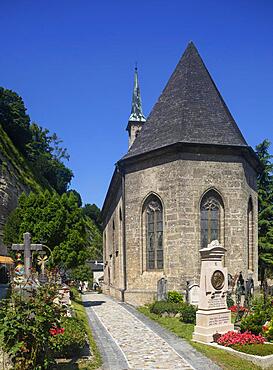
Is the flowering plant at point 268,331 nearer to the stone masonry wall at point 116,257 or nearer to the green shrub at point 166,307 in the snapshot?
the green shrub at point 166,307

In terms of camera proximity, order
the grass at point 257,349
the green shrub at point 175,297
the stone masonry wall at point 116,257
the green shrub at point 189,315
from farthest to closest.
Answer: the stone masonry wall at point 116,257
the green shrub at point 175,297
the green shrub at point 189,315
the grass at point 257,349

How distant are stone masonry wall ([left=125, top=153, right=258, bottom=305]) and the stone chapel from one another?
0.05 meters

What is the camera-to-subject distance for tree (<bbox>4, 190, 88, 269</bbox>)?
20.5 m

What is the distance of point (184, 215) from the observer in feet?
64.7

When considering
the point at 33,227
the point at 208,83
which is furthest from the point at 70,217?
the point at 208,83

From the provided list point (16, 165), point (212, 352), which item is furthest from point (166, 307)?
point (16, 165)

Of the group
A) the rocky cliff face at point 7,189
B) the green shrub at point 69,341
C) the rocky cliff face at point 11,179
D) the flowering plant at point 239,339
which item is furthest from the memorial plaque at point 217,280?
the rocky cliff face at point 7,189

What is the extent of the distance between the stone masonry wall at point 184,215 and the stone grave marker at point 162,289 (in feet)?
2.53

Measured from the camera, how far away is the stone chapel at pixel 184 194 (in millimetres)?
19859

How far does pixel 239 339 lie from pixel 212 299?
1.78 m

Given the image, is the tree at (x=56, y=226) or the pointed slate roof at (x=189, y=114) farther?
the pointed slate roof at (x=189, y=114)

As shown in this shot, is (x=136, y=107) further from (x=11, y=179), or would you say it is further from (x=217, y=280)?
(x=217, y=280)

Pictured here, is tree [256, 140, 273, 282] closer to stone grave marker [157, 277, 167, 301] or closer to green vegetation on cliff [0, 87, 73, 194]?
stone grave marker [157, 277, 167, 301]

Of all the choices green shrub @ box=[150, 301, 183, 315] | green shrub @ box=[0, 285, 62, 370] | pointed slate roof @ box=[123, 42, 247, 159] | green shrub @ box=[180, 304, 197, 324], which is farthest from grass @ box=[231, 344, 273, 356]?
pointed slate roof @ box=[123, 42, 247, 159]
